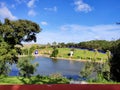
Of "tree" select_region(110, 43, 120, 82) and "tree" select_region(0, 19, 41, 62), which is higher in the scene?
"tree" select_region(0, 19, 41, 62)

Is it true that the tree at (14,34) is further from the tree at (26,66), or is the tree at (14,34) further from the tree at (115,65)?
the tree at (115,65)

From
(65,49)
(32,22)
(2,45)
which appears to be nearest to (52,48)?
(65,49)

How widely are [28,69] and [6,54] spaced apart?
4296mm

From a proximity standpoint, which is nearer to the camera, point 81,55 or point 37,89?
point 37,89

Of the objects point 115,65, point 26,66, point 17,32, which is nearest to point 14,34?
point 17,32

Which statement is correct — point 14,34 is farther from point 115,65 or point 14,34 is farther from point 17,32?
point 115,65

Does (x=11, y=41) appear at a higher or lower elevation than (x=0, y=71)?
higher

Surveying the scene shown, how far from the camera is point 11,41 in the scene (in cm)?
3378

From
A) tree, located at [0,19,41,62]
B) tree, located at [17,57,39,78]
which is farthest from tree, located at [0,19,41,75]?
tree, located at [17,57,39,78]

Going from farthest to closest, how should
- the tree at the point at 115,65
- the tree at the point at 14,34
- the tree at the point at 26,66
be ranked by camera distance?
the tree at the point at 14,34
the tree at the point at 26,66
the tree at the point at 115,65

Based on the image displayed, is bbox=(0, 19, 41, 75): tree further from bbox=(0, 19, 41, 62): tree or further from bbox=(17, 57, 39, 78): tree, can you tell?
bbox=(17, 57, 39, 78): tree

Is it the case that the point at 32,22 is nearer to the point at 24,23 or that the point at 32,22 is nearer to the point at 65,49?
the point at 24,23

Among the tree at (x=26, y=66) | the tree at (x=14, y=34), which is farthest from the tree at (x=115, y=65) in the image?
the tree at (x=14, y=34)

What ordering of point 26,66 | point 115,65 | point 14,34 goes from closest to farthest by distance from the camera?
point 115,65 → point 26,66 → point 14,34
